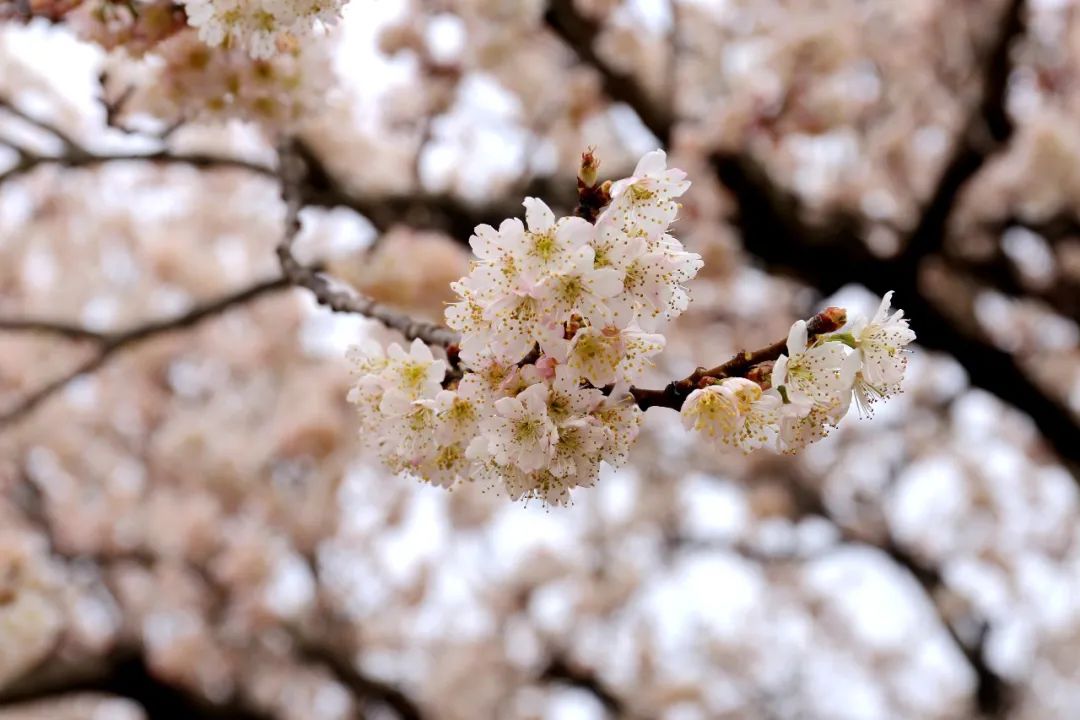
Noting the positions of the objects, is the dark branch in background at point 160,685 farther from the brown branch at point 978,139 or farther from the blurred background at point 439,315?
the brown branch at point 978,139

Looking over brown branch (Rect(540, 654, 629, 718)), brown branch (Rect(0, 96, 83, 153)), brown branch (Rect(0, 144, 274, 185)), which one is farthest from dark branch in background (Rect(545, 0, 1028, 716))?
brown branch (Rect(540, 654, 629, 718))

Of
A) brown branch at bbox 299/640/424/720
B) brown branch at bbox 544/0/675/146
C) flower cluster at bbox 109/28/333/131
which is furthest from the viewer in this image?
brown branch at bbox 299/640/424/720

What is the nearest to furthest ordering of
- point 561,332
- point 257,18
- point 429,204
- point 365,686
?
point 561,332
point 257,18
point 429,204
point 365,686

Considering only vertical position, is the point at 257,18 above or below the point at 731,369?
above

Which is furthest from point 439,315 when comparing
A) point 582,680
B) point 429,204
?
point 582,680

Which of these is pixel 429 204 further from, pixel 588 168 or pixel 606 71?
pixel 588 168

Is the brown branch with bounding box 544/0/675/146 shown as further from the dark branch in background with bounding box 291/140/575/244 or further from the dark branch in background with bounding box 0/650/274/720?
the dark branch in background with bounding box 0/650/274/720

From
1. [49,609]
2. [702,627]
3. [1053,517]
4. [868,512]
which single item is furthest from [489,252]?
[1053,517]
